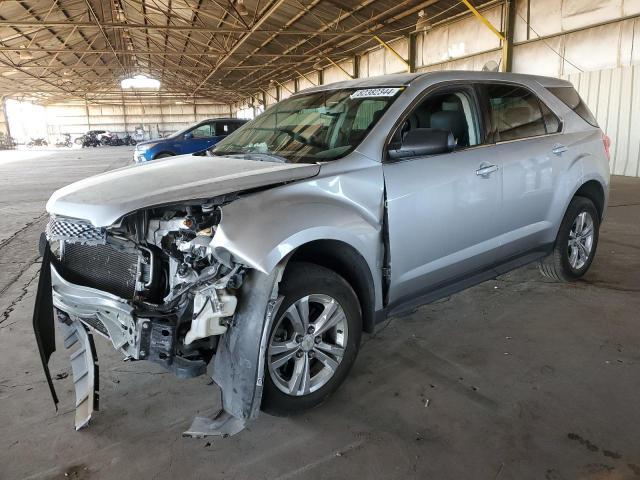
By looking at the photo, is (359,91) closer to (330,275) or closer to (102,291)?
(330,275)

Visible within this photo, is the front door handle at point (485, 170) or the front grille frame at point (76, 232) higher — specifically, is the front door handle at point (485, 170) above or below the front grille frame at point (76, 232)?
above

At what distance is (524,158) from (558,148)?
483 millimetres

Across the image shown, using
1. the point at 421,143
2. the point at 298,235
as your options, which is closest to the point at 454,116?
the point at 421,143

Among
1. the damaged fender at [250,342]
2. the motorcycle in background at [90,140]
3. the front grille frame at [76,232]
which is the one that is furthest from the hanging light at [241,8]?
the motorcycle in background at [90,140]

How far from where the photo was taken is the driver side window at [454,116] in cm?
323

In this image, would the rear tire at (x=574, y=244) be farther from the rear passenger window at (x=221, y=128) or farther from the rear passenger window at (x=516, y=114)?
the rear passenger window at (x=221, y=128)

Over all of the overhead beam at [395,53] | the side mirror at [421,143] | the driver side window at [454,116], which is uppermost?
the overhead beam at [395,53]

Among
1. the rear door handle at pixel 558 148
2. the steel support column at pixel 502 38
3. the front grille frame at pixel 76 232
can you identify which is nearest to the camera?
the front grille frame at pixel 76 232

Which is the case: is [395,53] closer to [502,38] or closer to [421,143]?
[502,38]

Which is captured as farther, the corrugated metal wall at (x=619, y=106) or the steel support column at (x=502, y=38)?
the steel support column at (x=502, y=38)

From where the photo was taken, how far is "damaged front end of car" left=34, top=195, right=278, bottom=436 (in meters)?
2.15

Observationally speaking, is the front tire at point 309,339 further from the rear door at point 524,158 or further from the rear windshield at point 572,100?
the rear windshield at point 572,100

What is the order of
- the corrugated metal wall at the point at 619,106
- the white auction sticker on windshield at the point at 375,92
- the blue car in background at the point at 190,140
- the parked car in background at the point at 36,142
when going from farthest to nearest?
the parked car in background at the point at 36,142, the blue car in background at the point at 190,140, the corrugated metal wall at the point at 619,106, the white auction sticker on windshield at the point at 375,92

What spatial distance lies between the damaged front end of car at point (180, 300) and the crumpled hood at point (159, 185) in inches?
2.4
